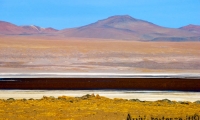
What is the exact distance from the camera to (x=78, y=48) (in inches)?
3063

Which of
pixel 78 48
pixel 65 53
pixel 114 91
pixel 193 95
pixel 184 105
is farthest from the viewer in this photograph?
pixel 78 48

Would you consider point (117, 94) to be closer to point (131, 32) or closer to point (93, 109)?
point (93, 109)

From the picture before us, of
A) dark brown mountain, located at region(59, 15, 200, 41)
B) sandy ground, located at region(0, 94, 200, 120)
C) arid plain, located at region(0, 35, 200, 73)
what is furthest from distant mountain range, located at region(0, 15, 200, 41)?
sandy ground, located at region(0, 94, 200, 120)

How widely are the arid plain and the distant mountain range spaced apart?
51.5m

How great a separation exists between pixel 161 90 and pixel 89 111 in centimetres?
1024

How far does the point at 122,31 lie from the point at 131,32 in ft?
9.75

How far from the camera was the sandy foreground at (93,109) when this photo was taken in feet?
46.7

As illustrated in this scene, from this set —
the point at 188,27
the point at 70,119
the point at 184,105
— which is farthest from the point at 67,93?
the point at 188,27

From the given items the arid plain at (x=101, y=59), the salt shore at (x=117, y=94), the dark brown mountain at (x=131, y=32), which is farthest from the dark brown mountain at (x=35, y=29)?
the salt shore at (x=117, y=94)

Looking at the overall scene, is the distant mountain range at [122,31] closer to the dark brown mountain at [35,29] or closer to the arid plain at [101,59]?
the dark brown mountain at [35,29]

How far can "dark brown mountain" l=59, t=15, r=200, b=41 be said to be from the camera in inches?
5502

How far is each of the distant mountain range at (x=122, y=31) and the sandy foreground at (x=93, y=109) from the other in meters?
108

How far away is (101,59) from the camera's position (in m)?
67.4

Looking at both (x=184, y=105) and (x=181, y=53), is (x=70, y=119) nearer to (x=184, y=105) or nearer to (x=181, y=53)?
(x=184, y=105)
